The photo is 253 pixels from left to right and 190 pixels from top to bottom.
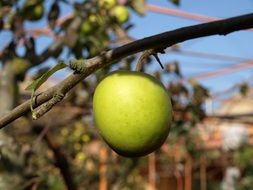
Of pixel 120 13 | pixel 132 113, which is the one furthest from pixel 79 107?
pixel 132 113

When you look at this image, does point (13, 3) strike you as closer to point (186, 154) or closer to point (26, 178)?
point (26, 178)

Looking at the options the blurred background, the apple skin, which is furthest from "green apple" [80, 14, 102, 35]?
the apple skin

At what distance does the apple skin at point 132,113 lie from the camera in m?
0.70

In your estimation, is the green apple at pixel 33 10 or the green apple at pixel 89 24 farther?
the green apple at pixel 89 24

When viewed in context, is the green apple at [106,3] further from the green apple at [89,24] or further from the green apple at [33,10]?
the green apple at [33,10]

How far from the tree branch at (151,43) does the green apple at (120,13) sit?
5.69 feet

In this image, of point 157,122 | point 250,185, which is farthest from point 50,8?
point 250,185

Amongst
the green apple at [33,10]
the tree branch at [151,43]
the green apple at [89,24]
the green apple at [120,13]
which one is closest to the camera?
the tree branch at [151,43]

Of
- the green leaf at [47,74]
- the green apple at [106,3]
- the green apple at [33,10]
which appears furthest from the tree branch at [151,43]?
the green apple at [106,3]

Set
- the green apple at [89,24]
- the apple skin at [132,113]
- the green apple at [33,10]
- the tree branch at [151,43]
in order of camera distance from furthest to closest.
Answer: the green apple at [89,24]
the green apple at [33,10]
the apple skin at [132,113]
the tree branch at [151,43]

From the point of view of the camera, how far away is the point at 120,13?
2.34 metres

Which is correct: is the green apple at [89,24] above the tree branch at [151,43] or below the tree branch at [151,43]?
below

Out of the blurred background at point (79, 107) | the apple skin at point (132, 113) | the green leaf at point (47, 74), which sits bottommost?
the blurred background at point (79, 107)

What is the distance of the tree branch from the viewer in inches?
22.7
